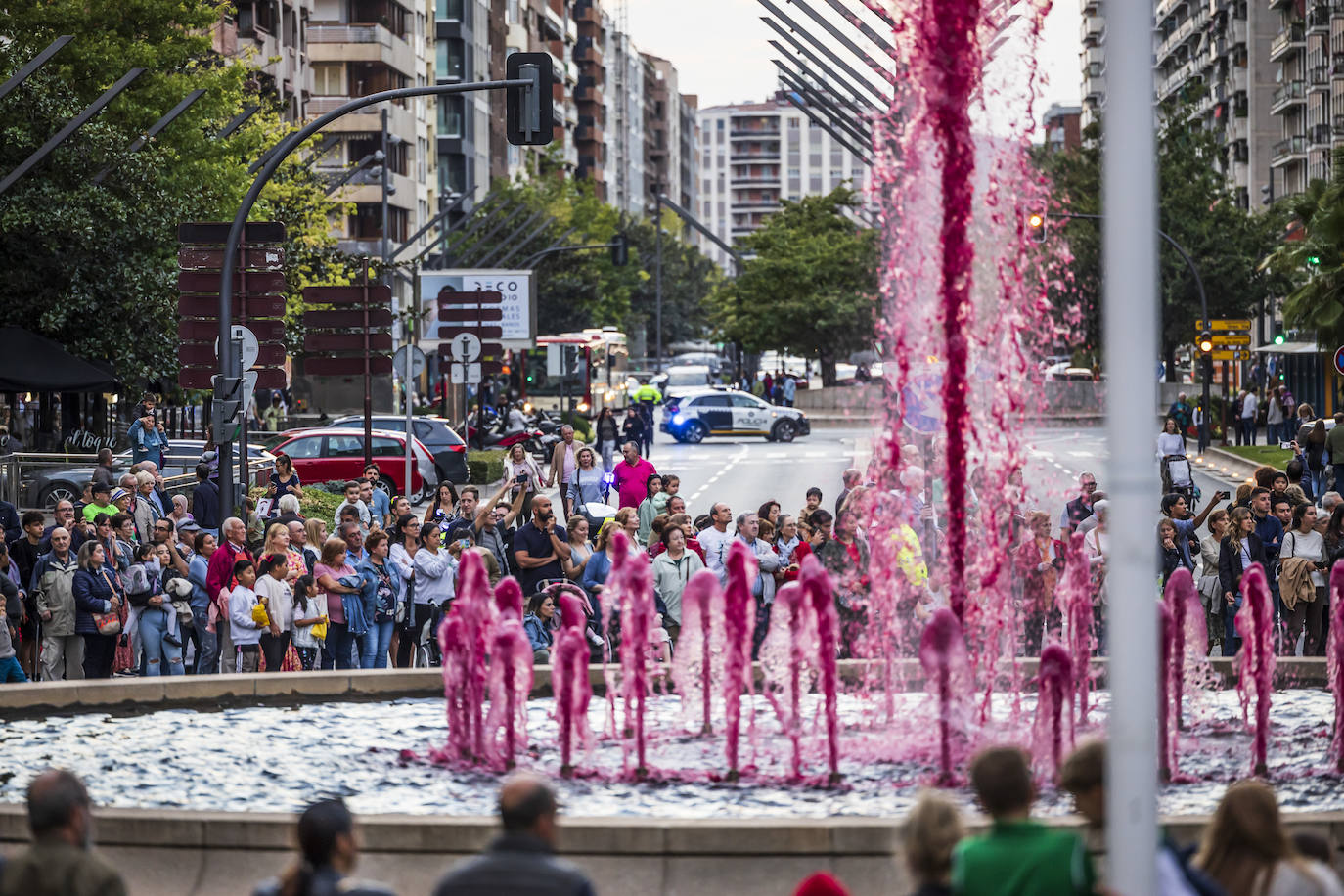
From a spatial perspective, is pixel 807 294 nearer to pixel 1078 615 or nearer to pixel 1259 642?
pixel 1078 615

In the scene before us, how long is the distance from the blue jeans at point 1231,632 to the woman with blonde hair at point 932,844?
11034 millimetres

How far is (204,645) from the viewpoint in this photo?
1631cm

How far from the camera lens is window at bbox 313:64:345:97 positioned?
90.1 m

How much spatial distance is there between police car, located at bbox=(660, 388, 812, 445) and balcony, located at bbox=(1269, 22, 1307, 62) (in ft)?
142

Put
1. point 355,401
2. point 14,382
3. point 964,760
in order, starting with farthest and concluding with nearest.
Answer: point 355,401
point 14,382
point 964,760

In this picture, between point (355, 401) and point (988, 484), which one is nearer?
point (988, 484)

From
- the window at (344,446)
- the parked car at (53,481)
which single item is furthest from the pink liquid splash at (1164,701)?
the window at (344,446)

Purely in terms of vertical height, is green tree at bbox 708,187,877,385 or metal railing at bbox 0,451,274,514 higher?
green tree at bbox 708,187,877,385

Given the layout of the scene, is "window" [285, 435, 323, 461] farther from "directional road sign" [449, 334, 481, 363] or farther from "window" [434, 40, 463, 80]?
"window" [434, 40, 463, 80]

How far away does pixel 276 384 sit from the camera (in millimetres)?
21750

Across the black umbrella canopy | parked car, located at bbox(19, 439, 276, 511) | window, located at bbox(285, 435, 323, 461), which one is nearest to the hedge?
window, located at bbox(285, 435, 323, 461)

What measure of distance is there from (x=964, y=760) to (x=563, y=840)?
3.47m

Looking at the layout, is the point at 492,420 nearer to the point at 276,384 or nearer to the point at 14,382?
the point at 14,382

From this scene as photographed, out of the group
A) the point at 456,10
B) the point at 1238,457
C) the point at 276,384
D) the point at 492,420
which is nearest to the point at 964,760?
the point at 276,384
